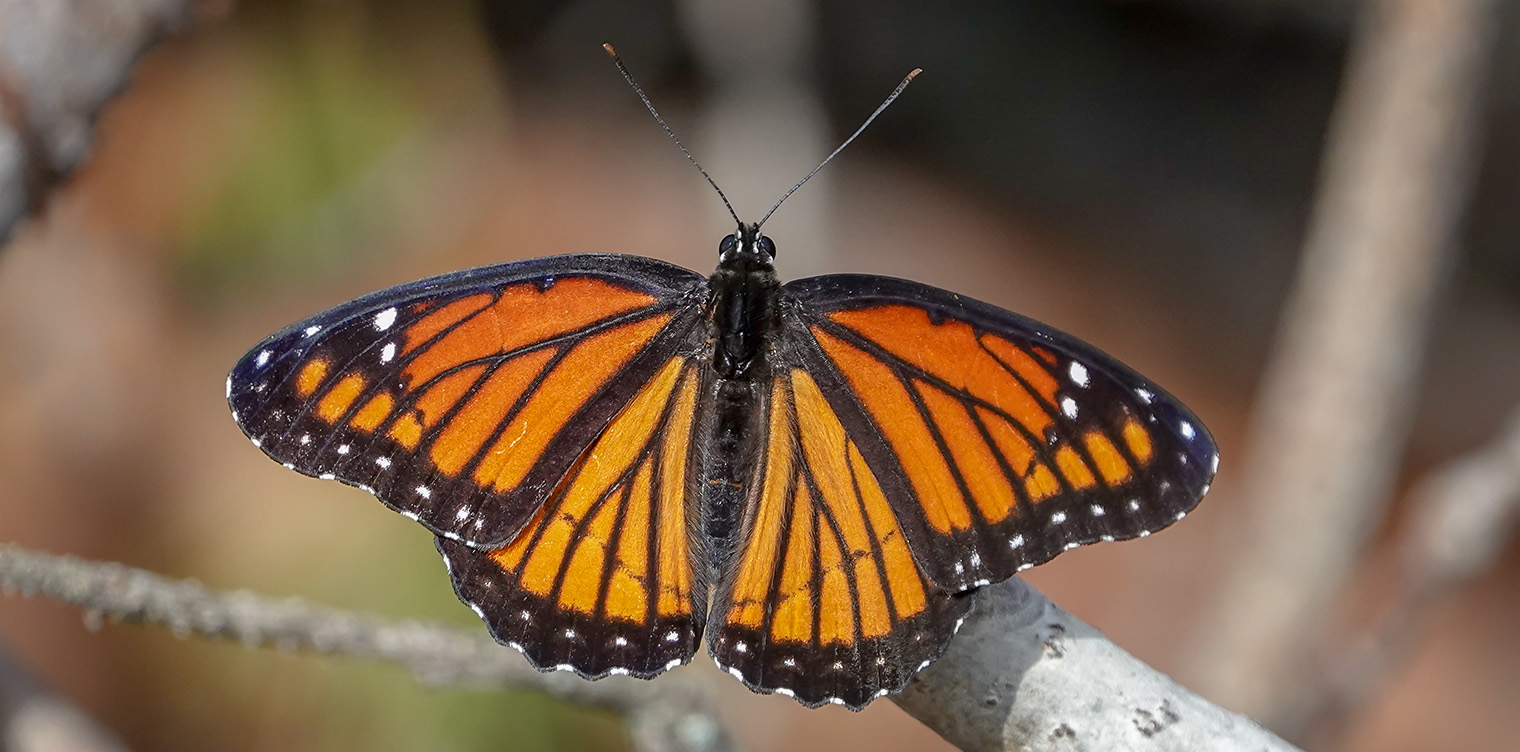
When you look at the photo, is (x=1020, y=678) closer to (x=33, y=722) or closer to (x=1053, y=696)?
(x=1053, y=696)

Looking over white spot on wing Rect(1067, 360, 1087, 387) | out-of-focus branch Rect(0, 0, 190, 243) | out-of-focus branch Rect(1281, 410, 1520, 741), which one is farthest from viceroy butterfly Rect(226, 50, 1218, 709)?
out-of-focus branch Rect(1281, 410, 1520, 741)

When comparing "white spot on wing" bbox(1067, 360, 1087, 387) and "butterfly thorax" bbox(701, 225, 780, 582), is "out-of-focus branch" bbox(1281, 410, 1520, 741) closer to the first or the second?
"white spot on wing" bbox(1067, 360, 1087, 387)

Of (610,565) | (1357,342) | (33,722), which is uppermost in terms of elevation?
(1357,342)

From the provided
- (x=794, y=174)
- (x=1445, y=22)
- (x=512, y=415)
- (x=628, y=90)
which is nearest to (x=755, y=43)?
(x=794, y=174)

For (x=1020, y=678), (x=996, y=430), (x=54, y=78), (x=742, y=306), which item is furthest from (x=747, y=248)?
(x=54, y=78)

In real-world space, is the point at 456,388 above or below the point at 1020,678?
above

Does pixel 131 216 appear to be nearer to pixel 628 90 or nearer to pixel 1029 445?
pixel 628 90
